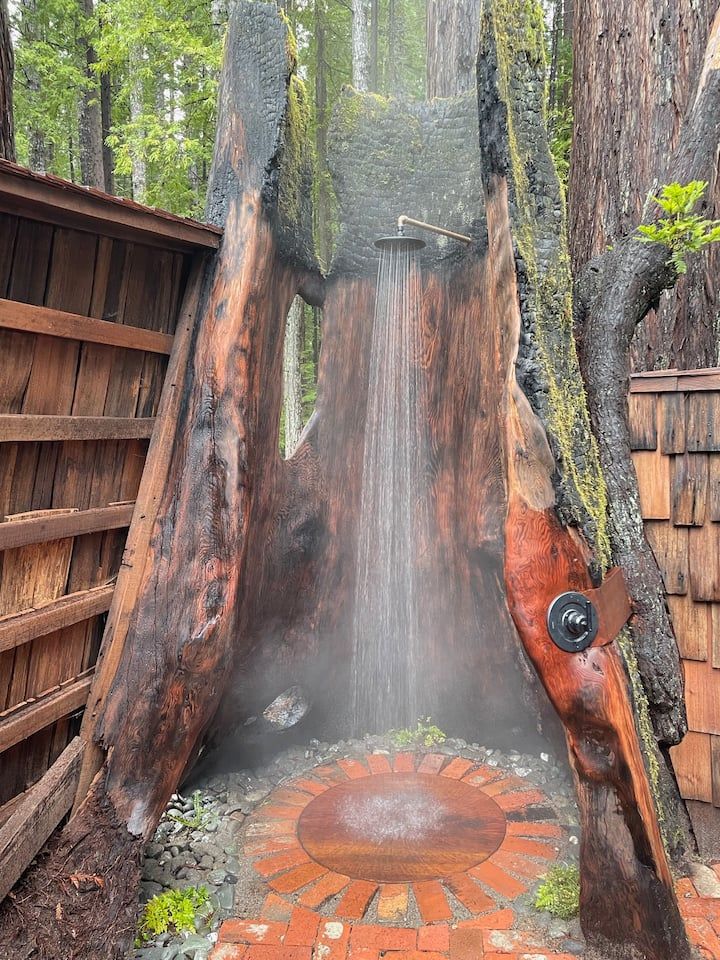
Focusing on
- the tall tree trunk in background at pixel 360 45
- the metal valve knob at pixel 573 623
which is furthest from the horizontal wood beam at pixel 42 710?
the tall tree trunk in background at pixel 360 45

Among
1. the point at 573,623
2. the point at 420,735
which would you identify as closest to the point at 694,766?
the point at 573,623

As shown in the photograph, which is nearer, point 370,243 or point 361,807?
point 361,807

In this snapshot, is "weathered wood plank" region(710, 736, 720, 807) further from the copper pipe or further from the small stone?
the copper pipe

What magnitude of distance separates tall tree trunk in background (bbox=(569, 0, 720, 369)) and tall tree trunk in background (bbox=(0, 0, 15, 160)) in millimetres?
3193

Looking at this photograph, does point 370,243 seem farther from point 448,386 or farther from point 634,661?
point 634,661

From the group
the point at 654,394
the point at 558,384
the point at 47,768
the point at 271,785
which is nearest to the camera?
the point at 47,768

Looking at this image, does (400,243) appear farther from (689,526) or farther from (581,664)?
(581,664)

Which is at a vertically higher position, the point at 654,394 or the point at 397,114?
the point at 397,114

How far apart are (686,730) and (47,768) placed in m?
2.54

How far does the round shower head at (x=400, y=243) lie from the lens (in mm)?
3415

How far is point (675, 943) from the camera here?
2.40 meters

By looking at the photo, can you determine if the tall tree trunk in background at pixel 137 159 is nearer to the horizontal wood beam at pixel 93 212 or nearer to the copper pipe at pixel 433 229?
the copper pipe at pixel 433 229

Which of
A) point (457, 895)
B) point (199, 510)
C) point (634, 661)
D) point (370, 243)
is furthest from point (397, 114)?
point (457, 895)

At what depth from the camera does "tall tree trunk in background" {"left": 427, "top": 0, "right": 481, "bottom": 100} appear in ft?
14.3
